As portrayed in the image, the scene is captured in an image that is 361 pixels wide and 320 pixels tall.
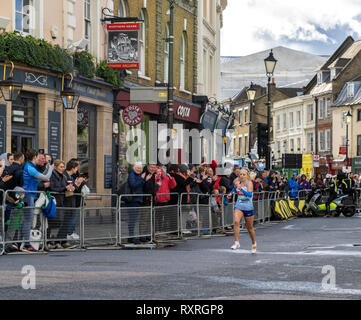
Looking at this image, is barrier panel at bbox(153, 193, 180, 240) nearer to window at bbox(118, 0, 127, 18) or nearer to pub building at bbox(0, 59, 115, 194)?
pub building at bbox(0, 59, 115, 194)

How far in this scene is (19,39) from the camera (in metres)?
21.1

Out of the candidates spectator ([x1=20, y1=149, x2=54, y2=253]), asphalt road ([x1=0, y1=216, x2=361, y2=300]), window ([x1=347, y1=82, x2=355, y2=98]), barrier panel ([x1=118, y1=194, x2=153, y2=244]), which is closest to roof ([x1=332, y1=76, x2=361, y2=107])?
window ([x1=347, y1=82, x2=355, y2=98])

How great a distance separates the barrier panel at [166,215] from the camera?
→ 18697mm

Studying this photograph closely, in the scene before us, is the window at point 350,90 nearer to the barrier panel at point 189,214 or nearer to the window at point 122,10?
the window at point 122,10

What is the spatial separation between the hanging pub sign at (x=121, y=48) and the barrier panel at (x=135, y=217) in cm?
836

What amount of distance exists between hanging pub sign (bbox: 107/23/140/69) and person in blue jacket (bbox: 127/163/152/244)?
309 inches

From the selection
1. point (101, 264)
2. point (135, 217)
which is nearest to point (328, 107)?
point (135, 217)

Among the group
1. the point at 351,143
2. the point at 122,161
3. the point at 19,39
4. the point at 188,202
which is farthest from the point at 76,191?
the point at 351,143

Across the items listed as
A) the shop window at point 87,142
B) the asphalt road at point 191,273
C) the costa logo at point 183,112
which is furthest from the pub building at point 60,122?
the costa logo at point 183,112

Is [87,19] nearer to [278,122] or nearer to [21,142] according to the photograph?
[21,142]

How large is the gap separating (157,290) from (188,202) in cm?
1124

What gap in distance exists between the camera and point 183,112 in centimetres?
3581

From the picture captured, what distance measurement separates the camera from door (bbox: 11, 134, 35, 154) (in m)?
22.0
